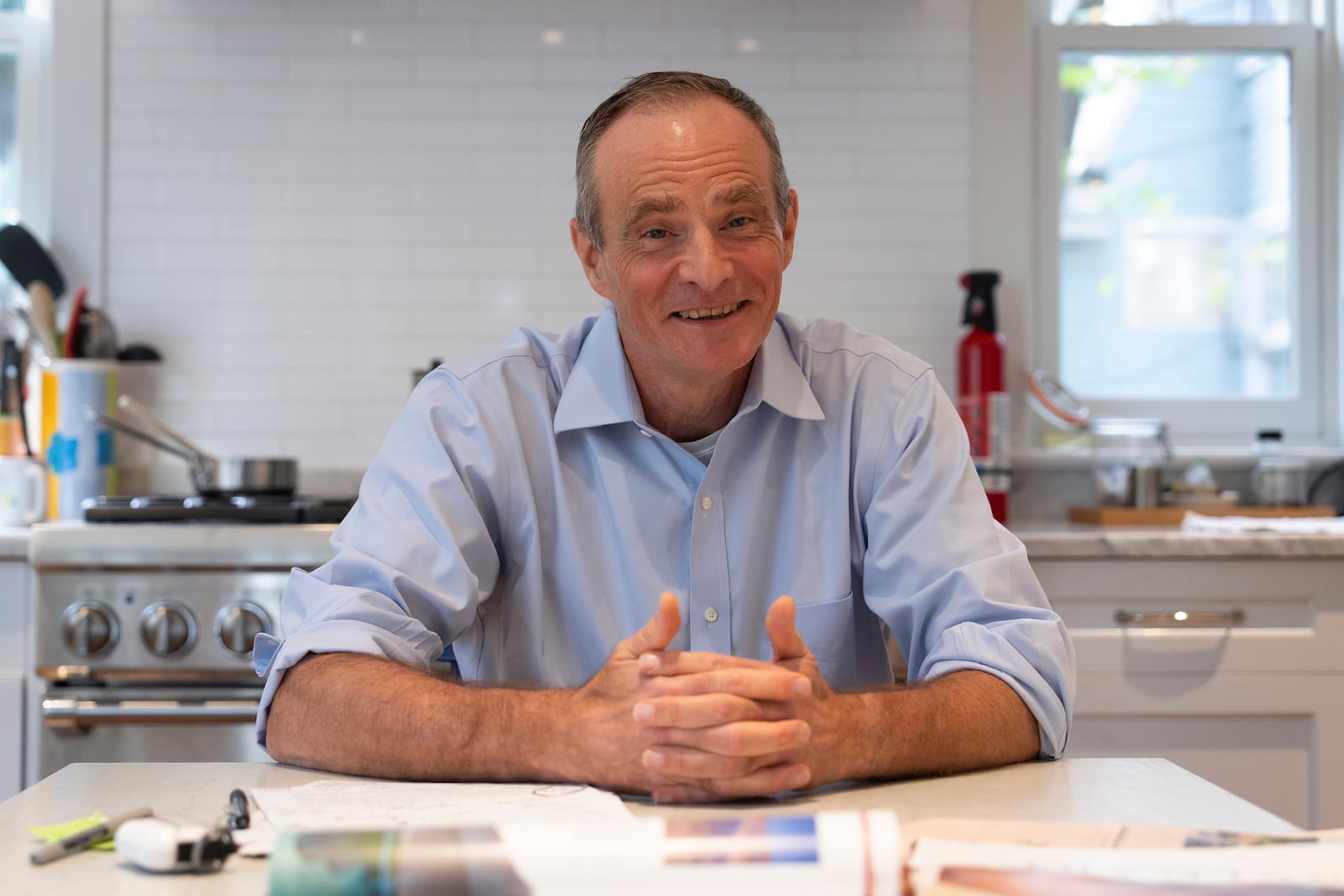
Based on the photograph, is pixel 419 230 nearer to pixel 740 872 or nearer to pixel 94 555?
pixel 94 555

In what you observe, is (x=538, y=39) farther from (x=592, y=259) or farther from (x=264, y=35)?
(x=592, y=259)

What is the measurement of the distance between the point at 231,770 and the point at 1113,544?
1.79 m

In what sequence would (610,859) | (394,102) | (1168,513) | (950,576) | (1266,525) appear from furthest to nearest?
(394,102) → (1168,513) → (1266,525) → (950,576) → (610,859)

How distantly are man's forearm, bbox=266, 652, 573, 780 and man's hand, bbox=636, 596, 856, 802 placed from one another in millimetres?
104

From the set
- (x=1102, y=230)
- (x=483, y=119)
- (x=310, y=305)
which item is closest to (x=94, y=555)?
(x=310, y=305)

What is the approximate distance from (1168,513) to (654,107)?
1726 millimetres

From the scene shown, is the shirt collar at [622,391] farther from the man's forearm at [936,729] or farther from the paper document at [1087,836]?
the paper document at [1087,836]

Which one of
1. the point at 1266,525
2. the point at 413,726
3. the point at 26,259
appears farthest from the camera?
the point at 26,259

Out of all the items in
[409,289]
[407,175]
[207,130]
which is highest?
[207,130]

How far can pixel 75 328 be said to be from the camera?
2.81m

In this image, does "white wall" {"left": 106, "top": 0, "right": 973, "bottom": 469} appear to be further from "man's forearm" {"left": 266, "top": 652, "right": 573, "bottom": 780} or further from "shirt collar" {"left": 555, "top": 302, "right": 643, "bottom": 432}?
"man's forearm" {"left": 266, "top": 652, "right": 573, "bottom": 780}

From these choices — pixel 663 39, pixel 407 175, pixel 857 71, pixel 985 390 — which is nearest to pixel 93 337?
pixel 407 175

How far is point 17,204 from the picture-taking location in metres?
3.11

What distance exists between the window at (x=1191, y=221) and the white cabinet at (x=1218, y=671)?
82 centimetres
